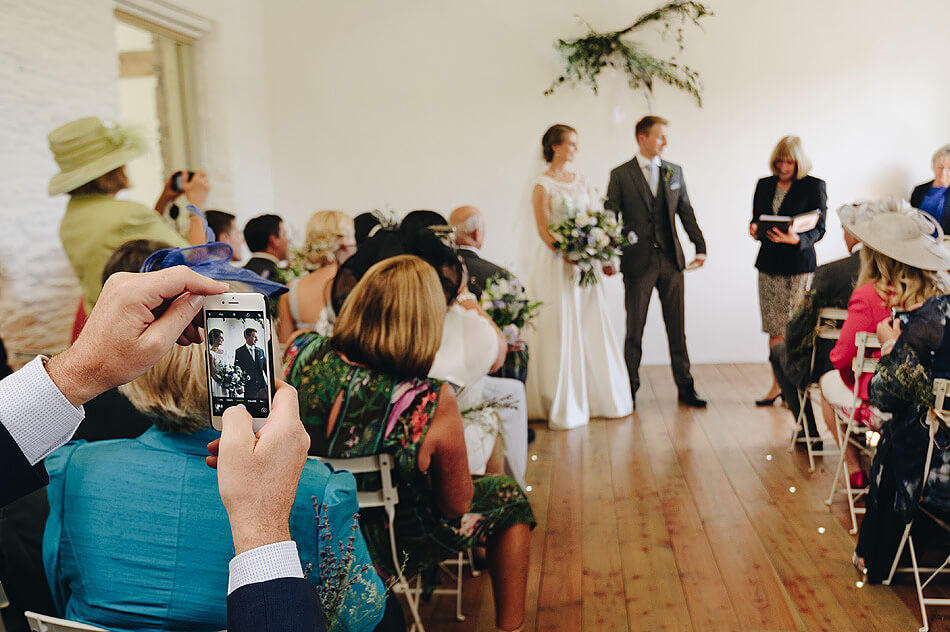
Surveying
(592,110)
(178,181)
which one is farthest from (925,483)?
(592,110)

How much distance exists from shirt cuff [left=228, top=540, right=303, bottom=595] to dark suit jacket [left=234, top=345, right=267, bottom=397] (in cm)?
24

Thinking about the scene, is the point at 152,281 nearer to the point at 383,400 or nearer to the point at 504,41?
the point at 383,400

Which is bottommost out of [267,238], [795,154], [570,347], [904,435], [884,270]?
[570,347]

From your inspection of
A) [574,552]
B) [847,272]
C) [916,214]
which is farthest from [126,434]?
[847,272]

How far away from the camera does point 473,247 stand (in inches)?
180

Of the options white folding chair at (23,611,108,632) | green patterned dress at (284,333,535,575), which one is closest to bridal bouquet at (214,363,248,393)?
white folding chair at (23,611,108,632)

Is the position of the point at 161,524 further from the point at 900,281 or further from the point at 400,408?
the point at 900,281

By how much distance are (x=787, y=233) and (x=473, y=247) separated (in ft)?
7.00

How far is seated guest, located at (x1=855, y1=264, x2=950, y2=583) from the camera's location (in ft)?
8.37

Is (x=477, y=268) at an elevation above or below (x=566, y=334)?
above

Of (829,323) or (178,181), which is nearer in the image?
(829,323)

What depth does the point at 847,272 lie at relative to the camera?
12.4 feet

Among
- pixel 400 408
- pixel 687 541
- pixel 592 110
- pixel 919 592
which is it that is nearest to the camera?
pixel 400 408

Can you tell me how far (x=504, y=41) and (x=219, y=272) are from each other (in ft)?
20.8
